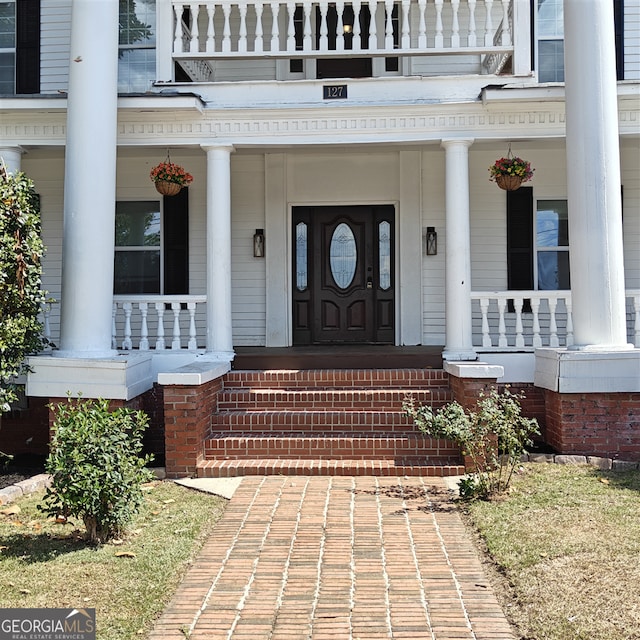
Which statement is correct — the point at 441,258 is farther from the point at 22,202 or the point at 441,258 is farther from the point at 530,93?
the point at 22,202

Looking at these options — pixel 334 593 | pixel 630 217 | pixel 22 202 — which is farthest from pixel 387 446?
pixel 630 217

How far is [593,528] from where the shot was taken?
17.5 feet

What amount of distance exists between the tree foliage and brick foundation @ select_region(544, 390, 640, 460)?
538 cm

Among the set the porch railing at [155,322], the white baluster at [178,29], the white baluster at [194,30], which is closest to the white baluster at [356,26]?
the white baluster at [194,30]

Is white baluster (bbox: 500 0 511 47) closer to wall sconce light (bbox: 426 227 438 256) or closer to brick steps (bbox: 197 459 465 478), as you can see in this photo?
wall sconce light (bbox: 426 227 438 256)

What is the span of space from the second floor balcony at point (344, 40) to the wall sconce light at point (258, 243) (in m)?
2.29

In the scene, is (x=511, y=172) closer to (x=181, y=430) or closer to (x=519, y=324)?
(x=519, y=324)

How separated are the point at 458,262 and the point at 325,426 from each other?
8.71ft

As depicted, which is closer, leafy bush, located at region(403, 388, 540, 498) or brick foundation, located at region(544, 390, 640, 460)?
leafy bush, located at region(403, 388, 540, 498)

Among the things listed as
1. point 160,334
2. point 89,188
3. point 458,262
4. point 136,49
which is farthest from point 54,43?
point 458,262

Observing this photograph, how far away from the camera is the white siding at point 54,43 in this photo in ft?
36.0

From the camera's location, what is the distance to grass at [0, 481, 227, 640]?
4.16 m

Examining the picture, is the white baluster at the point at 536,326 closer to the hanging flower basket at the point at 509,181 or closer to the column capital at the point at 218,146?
the hanging flower basket at the point at 509,181

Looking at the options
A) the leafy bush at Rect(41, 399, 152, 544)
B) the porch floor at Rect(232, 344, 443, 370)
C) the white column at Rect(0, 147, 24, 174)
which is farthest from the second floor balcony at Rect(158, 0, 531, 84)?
the leafy bush at Rect(41, 399, 152, 544)
